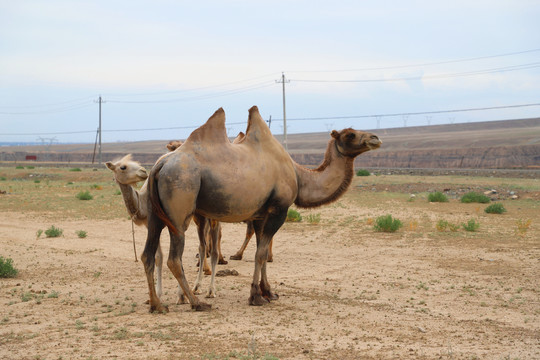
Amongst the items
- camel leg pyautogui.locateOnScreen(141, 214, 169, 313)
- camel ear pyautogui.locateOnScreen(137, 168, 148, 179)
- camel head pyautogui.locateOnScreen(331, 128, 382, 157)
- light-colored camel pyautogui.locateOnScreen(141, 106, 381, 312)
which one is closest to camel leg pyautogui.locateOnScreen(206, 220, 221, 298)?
light-colored camel pyautogui.locateOnScreen(141, 106, 381, 312)

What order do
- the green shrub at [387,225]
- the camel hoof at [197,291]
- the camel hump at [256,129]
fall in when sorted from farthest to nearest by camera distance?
the green shrub at [387,225] < the camel hoof at [197,291] < the camel hump at [256,129]

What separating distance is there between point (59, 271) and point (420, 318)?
6.87 m

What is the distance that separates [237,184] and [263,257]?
1.30 m

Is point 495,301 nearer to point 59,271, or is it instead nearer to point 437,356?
point 437,356

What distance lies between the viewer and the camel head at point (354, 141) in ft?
30.0

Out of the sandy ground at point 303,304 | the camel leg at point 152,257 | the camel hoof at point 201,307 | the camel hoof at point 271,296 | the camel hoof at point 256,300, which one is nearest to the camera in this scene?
the sandy ground at point 303,304

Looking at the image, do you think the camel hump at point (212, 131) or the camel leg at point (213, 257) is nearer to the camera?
the camel hump at point (212, 131)

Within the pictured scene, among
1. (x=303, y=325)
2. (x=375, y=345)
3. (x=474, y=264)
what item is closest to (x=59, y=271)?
(x=303, y=325)

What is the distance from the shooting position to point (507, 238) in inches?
589

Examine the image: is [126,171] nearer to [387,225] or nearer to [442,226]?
[387,225]

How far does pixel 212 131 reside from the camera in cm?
833

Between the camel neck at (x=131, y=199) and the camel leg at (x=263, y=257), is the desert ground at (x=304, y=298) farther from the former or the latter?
the camel neck at (x=131, y=199)

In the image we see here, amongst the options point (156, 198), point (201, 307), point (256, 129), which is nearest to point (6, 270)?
point (156, 198)

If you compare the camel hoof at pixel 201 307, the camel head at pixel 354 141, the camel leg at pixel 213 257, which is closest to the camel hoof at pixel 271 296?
the camel leg at pixel 213 257
